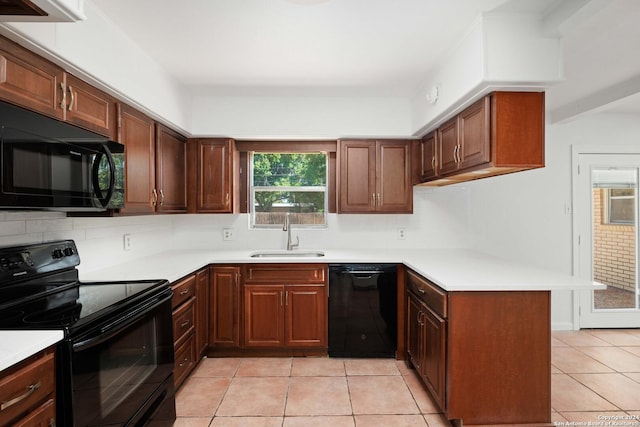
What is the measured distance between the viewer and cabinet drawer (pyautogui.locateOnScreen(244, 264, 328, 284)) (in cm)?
296

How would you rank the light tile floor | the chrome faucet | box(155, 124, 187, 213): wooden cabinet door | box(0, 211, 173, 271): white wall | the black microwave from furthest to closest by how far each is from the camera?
the chrome faucet < box(155, 124, 187, 213): wooden cabinet door < the light tile floor < box(0, 211, 173, 271): white wall < the black microwave

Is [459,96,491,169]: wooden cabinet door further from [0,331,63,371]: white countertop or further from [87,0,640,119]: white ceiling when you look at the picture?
[0,331,63,371]: white countertop

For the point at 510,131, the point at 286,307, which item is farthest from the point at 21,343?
the point at 510,131

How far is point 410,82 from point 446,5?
1.07 metres

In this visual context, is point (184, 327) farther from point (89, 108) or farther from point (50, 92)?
point (50, 92)

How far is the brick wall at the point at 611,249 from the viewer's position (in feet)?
12.2

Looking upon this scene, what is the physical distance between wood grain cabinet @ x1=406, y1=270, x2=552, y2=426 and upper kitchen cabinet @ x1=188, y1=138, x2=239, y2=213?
2.21m

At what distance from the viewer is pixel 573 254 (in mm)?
3646

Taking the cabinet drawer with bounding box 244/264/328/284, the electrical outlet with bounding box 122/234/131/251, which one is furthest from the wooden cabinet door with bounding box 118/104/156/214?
the cabinet drawer with bounding box 244/264/328/284

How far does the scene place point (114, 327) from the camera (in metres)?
1.49

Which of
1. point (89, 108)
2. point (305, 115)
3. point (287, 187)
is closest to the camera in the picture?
point (89, 108)

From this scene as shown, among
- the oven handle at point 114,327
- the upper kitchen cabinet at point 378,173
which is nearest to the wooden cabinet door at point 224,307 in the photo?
the oven handle at point 114,327

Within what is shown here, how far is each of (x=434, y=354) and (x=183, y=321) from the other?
171 centimetres

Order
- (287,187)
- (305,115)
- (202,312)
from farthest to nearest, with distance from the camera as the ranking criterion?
(287,187), (305,115), (202,312)
